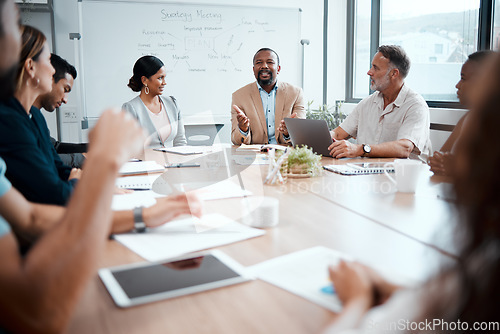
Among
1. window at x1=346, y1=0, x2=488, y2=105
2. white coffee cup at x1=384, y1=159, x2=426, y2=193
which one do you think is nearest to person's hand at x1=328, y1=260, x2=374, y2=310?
white coffee cup at x1=384, y1=159, x2=426, y2=193

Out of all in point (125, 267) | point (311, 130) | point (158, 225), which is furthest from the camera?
point (311, 130)

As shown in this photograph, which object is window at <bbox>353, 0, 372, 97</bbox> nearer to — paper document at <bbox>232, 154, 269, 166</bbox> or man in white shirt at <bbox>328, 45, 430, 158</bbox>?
man in white shirt at <bbox>328, 45, 430, 158</bbox>

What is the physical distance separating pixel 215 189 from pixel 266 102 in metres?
2.29

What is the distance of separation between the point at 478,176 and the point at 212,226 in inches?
34.5

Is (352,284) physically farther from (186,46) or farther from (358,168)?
(186,46)

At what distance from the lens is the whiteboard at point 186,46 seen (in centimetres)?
444

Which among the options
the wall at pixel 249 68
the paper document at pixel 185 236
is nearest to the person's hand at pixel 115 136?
the paper document at pixel 185 236

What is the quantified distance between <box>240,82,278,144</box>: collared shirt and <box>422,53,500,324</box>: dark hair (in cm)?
326

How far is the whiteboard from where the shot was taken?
4441mm

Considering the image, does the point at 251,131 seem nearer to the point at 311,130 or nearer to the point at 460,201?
the point at 311,130

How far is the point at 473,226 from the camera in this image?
0.48 meters

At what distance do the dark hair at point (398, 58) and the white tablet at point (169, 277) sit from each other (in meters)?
2.48

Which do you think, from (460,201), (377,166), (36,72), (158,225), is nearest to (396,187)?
(377,166)

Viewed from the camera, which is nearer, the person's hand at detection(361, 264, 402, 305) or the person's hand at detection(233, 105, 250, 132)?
the person's hand at detection(361, 264, 402, 305)
